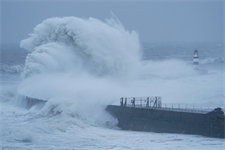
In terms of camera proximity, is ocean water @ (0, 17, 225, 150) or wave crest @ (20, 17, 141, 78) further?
wave crest @ (20, 17, 141, 78)

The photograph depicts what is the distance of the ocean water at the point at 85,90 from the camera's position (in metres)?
12.1

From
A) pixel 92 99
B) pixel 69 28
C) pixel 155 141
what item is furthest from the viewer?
pixel 69 28

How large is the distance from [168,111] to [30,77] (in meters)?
11.4

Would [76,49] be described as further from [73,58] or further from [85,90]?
[85,90]

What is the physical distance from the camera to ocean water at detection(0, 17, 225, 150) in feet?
39.7

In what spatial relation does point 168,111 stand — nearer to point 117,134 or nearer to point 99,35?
point 117,134

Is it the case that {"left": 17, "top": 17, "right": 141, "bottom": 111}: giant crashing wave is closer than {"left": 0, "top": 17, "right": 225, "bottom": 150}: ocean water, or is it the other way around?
{"left": 0, "top": 17, "right": 225, "bottom": 150}: ocean water

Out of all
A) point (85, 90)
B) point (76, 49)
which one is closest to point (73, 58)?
point (76, 49)

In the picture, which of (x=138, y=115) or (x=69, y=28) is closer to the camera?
(x=138, y=115)

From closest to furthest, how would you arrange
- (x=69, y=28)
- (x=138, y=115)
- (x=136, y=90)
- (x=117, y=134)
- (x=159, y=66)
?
(x=117, y=134), (x=138, y=115), (x=136, y=90), (x=69, y=28), (x=159, y=66)

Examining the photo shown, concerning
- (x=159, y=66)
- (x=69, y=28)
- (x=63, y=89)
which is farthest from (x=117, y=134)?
(x=159, y=66)

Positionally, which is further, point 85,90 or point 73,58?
point 73,58

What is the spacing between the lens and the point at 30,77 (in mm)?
22016

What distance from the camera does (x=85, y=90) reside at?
1733 centimetres
